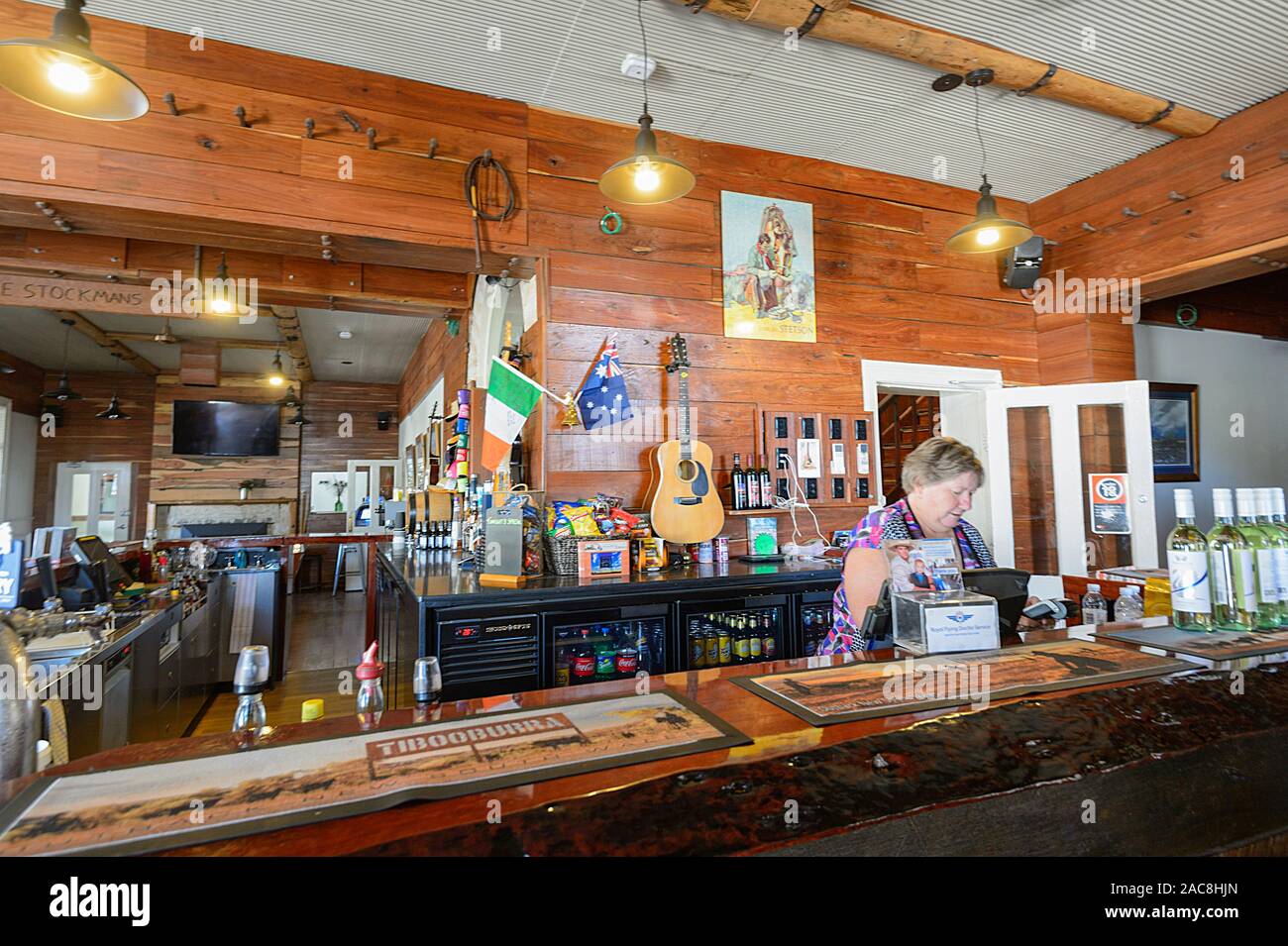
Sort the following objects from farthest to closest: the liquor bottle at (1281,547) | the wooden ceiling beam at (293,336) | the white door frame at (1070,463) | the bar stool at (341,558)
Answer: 1. the bar stool at (341,558)
2. the wooden ceiling beam at (293,336)
3. the white door frame at (1070,463)
4. the liquor bottle at (1281,547)

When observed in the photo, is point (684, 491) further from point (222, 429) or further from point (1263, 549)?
point (222, 429)

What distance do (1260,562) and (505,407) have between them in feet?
9.74

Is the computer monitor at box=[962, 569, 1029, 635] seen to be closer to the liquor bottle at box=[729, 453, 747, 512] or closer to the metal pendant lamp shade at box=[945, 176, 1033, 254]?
the liquor bottle at box=[729, 453, 747, 512]

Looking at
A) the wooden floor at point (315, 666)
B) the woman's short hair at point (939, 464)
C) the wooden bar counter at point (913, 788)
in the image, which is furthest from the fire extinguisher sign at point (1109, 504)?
the wooden floor at point (315, 666)

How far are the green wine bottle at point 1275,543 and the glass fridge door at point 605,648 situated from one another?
6.75ft

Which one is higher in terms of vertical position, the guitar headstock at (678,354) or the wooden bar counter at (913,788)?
the guitar headstock at (678,354)

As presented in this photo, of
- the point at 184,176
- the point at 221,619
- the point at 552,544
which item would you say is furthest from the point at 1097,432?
the point at 221,619

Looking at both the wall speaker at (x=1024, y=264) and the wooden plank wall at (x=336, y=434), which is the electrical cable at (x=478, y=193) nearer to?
the wall speaker at (x=1024, y=264)

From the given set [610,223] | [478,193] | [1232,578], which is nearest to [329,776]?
[1232,578]

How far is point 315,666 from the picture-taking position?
5.26 meters

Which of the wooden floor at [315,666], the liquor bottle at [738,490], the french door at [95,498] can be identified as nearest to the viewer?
the liquor bottle at [738,490]

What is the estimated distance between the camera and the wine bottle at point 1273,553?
1.44 meters

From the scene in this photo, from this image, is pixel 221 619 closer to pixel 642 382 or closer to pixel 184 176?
pixel 184 176
